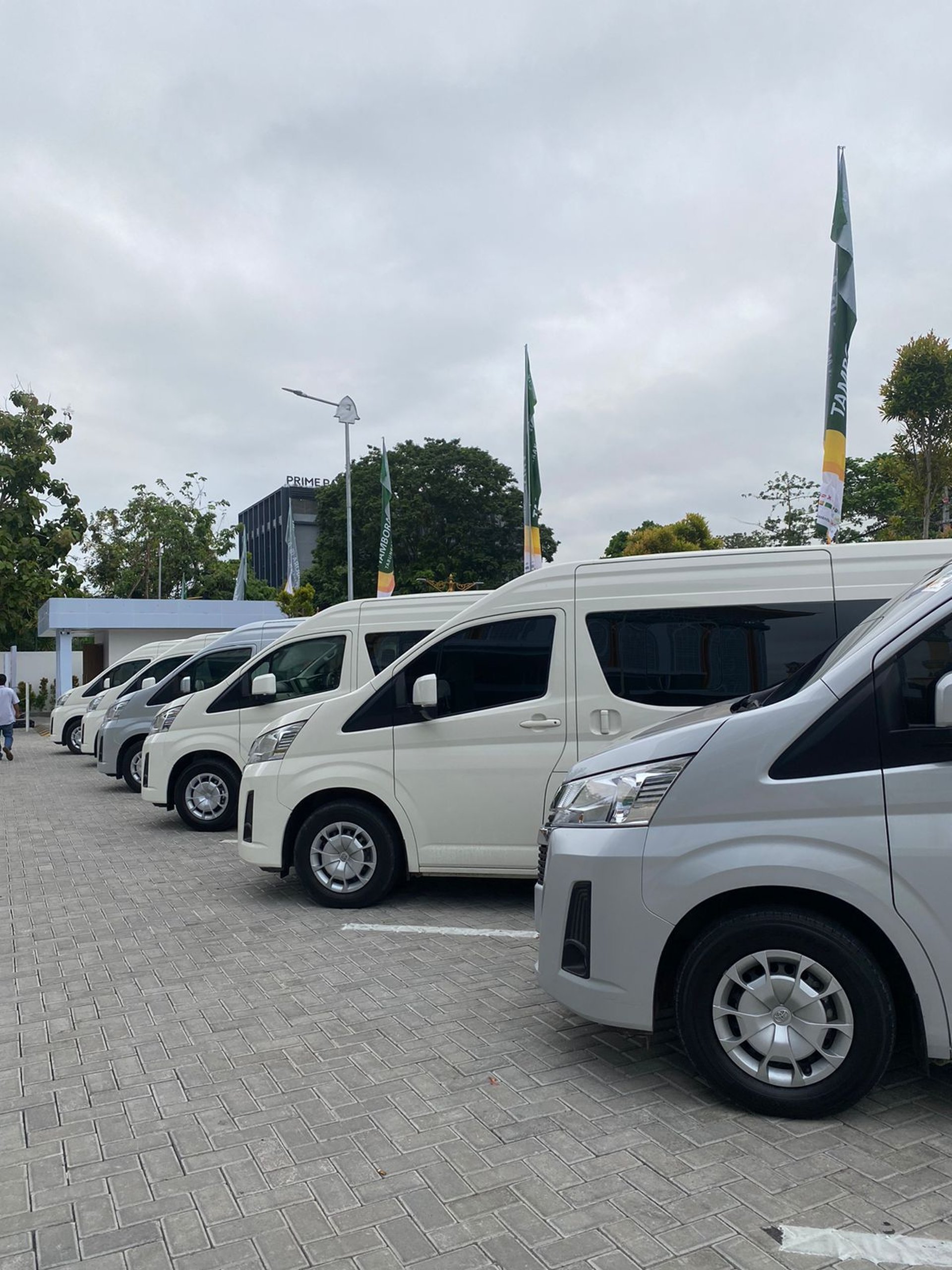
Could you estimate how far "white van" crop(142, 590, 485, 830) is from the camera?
31.6 ft

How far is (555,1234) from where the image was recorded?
118 inches

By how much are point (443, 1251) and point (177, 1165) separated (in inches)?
41.8

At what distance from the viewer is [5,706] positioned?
66.9 feet

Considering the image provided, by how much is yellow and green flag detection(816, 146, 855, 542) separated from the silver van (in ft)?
19.8

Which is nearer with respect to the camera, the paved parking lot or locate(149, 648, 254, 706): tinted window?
the paved parking lot

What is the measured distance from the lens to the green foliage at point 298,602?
42.6 metres

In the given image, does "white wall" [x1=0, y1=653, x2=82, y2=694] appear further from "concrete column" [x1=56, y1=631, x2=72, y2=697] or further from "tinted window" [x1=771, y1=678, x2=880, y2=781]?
"tinted window" [x1=771, y1=678, x2=880, y2=781]

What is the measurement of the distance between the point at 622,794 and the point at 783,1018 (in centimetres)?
95

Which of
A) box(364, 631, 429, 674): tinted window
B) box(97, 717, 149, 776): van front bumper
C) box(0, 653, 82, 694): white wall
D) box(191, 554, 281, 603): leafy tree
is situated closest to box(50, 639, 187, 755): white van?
box(97, 717, 149, 776): van front bumper

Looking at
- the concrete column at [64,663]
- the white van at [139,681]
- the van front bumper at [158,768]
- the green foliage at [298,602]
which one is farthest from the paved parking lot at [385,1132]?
the green foliage at [298,602]

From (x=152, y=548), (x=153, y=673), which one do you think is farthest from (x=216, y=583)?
(x=153, y=673)

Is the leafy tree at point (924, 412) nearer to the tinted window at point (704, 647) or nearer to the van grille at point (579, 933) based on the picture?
the tinted window at point (704, 647)

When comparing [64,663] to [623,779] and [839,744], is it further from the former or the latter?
[839,744]

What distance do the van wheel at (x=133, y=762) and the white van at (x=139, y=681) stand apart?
55.2 inches
